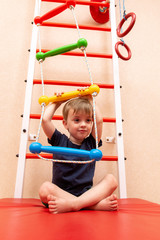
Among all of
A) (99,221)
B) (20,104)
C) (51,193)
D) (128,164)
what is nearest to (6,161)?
(20,104)

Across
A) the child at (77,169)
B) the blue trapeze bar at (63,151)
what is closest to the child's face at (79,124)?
the child at (77,169)

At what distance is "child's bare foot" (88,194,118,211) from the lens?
2.42 feet

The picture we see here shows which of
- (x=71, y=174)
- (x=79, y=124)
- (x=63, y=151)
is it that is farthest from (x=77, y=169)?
(x=63, y=151)

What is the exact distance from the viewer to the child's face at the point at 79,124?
91 cm

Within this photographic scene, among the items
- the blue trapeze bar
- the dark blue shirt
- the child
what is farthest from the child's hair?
the blue trapeze bar

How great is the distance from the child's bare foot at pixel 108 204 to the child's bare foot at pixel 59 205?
0.10 metres

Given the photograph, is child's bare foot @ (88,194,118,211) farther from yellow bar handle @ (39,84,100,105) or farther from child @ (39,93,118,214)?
yellow bar handle @ (39,84,100,105)

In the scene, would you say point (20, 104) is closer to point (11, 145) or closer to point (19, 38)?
point (11, 145)

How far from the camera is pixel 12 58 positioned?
56.9 inches

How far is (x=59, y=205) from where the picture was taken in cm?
69

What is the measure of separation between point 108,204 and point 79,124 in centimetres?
34

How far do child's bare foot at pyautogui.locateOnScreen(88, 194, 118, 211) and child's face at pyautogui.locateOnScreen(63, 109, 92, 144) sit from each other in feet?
0.97

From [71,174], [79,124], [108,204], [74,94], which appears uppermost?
[74,94]

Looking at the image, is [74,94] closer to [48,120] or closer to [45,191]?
[48,120]
